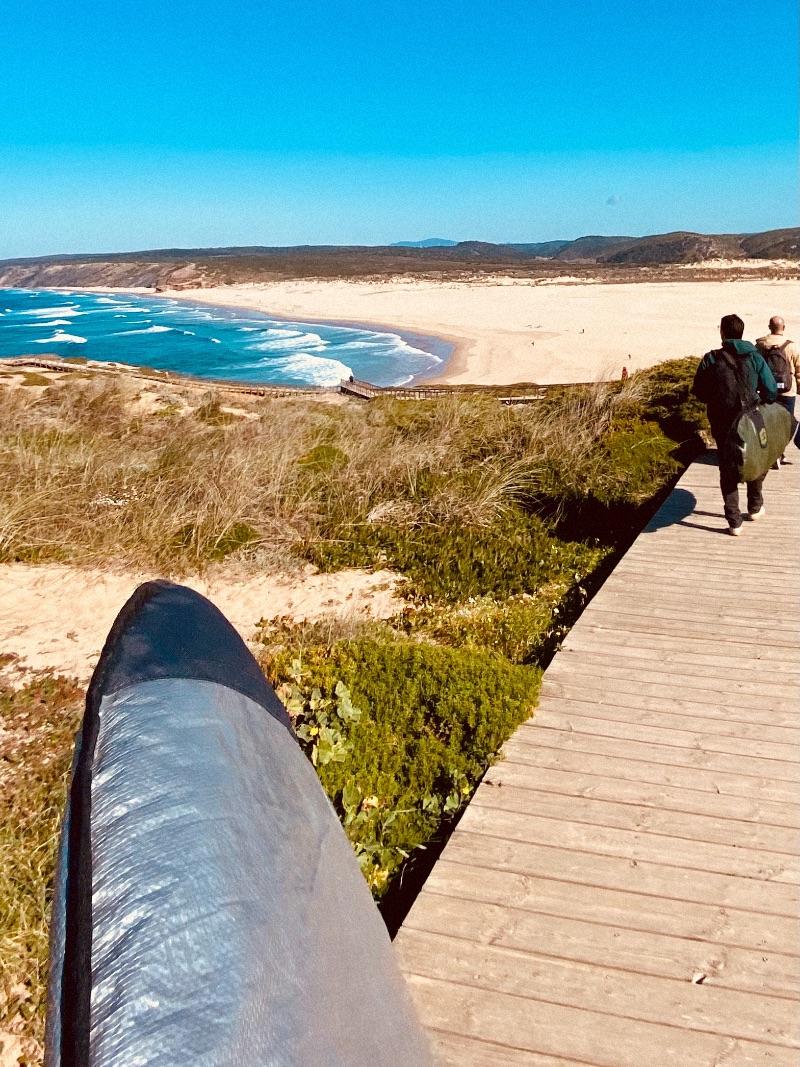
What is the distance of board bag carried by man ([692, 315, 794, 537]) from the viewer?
560 cm

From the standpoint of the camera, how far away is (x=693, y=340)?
37.4 meters

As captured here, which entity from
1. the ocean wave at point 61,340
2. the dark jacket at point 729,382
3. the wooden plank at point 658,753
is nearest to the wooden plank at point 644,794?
the wooden plank at point 658,753

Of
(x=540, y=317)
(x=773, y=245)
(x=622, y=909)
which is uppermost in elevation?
(x=773, y=245)

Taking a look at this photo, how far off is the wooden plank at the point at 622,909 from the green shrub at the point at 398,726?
552mm

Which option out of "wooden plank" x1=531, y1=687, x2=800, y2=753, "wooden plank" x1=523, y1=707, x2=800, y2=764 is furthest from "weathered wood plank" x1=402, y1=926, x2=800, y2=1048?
"wooden plank" x1=531, y1=687, x2=800, y2=753

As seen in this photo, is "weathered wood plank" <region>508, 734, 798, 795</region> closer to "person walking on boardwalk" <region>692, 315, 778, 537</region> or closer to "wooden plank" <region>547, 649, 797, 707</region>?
"wooden plank" <region>547, 649, 797, 707</region>

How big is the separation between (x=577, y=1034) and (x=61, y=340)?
223 feet

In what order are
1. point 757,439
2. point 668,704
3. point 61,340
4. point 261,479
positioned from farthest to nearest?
point 61,340
point 261,479
point 757,439
point 668,704

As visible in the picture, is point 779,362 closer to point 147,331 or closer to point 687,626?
point 687,626

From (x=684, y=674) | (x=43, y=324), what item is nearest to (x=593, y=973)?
(x=684, y=674)

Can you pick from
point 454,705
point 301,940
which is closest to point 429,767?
point 454,705

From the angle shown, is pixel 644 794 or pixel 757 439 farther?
pixel 757 439

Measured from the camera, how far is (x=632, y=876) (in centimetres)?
274

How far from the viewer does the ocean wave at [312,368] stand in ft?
124
